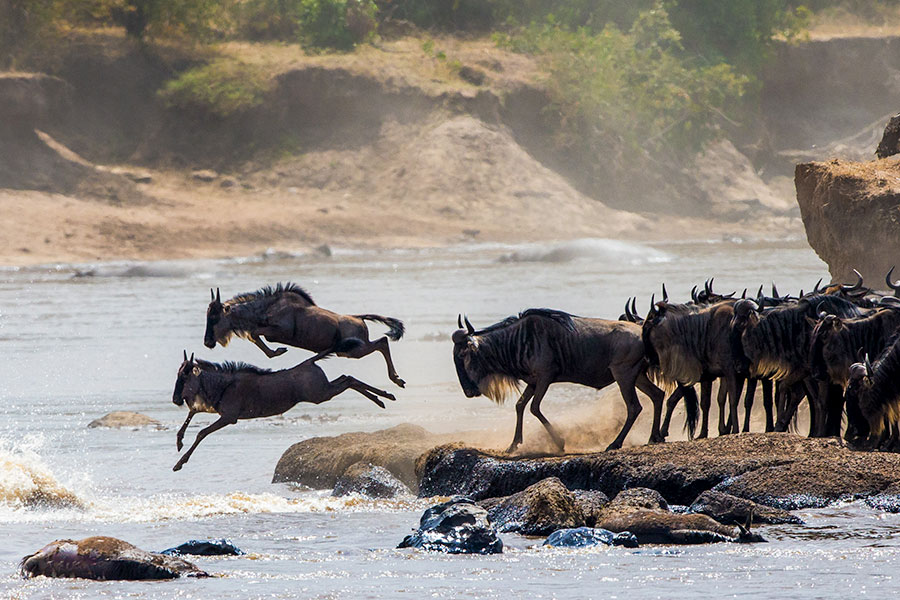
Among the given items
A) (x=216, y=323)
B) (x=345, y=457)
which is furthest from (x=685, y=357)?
(x=216, y=323)

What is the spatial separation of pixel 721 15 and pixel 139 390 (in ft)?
174

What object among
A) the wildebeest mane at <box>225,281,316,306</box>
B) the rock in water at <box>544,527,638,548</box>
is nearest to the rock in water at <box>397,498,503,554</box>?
the rock in water at <box>544,527,638,548</box>

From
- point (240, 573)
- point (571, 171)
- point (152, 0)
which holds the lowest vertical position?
point (240, 573)

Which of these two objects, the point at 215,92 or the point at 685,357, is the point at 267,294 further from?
the point at 215,92

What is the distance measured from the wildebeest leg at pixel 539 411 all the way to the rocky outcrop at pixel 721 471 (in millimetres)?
464

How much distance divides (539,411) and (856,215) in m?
6.29

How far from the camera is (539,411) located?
11.8 m

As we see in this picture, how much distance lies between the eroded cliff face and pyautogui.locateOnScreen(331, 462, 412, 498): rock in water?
685cm

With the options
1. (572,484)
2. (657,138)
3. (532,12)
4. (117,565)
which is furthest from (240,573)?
(532,12)

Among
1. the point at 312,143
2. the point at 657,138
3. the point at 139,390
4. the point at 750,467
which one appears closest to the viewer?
the point at 750,467

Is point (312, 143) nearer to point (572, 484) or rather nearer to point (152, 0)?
point (152, 0)

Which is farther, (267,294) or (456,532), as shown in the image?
(267,294)

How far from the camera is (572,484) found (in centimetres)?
1079

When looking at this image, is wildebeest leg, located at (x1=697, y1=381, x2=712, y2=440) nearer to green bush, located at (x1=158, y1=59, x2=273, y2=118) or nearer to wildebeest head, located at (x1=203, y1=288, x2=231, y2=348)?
wildebeest head, located at (x1=203, y1=288, x2=231, y2=348)
